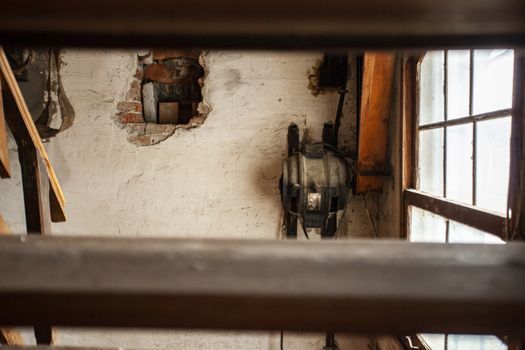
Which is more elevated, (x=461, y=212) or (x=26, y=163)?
(x=26, y=163)

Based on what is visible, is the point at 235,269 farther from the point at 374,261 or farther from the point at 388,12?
the point at 388,12

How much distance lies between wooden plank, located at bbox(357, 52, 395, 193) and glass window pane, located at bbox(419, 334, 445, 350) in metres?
0.94

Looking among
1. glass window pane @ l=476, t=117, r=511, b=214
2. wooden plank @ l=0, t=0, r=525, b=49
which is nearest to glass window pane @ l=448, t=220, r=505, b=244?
glass window pane @ l=476, t=117, r=511, b=214

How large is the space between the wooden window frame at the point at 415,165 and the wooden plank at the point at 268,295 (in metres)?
0.78

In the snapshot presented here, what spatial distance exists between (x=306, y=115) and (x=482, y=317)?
2431 mm

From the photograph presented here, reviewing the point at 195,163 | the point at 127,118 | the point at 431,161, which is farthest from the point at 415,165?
the point at 127,118

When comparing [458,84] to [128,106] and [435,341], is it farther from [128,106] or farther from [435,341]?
[128,106]

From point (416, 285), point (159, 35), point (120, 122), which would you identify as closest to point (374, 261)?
point (416, 285)

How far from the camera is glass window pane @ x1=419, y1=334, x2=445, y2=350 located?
1780mm

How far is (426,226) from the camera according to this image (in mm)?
2023

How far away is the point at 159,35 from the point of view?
335mm

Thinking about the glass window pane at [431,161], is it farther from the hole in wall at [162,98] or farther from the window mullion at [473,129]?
the hole in wall at [162,98]

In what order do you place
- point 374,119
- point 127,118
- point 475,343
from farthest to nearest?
1. point 127,118
2. point 374,119
3. point 475,343

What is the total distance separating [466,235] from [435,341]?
2.00 ft
